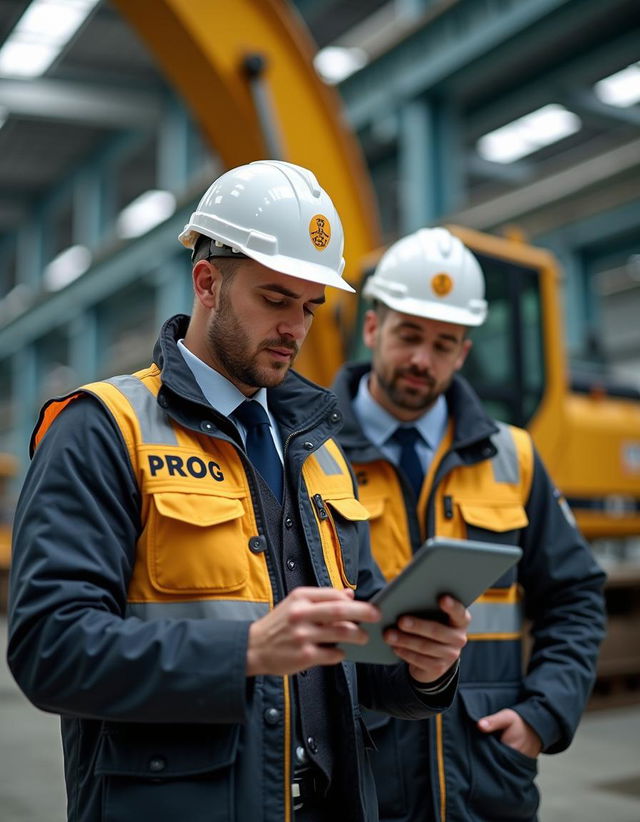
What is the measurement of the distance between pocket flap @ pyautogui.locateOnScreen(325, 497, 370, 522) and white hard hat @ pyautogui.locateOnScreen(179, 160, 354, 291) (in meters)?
0.40

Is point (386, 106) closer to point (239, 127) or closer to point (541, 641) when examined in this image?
point (239, 127)

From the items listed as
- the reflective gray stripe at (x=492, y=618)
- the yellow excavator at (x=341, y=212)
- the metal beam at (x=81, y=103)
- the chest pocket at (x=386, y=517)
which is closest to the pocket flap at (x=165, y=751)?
the chest pocket at (x=386, y=517)

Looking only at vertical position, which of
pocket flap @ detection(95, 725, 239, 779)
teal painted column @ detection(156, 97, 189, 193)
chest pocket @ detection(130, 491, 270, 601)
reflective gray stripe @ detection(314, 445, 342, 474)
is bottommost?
pocket flap @ detection(95, 725, 239, 779)

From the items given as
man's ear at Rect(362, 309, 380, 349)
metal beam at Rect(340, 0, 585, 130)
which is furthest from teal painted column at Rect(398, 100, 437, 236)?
man's ear at Rect(362, 309, 380, 349)

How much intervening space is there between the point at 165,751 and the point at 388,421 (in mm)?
1332

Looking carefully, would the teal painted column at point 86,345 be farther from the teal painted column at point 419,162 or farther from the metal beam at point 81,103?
the teal painted column at point 419,162

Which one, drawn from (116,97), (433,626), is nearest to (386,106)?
(116,97)

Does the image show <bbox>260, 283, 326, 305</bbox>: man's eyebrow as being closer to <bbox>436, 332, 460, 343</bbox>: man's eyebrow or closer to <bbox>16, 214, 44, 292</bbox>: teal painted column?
<bbox>436, 332, 460, 343</bbox>: man's eyebrow

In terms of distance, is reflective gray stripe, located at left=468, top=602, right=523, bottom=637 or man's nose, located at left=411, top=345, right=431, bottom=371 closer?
reflective gray stripe, located at left=468, top=602, right=523, bottom=637

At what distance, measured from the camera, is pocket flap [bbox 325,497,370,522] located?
1688 millimetres

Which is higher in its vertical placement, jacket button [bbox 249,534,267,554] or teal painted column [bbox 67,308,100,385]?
teal painted column [bbox 67,308,100,385]

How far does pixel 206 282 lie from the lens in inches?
66.2

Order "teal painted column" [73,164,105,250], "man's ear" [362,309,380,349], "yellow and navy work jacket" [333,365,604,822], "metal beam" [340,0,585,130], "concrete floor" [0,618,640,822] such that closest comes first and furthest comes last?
"yellow and navy work jacket" [333,365,604,822]
"man's ear" [362,309,380,349]
"concrete floor" [0,618,640,822]
"metal beam" [340,0,585,130]
"teal painted column" [73,164,105,250]

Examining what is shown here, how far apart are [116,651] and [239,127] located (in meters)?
5.16
